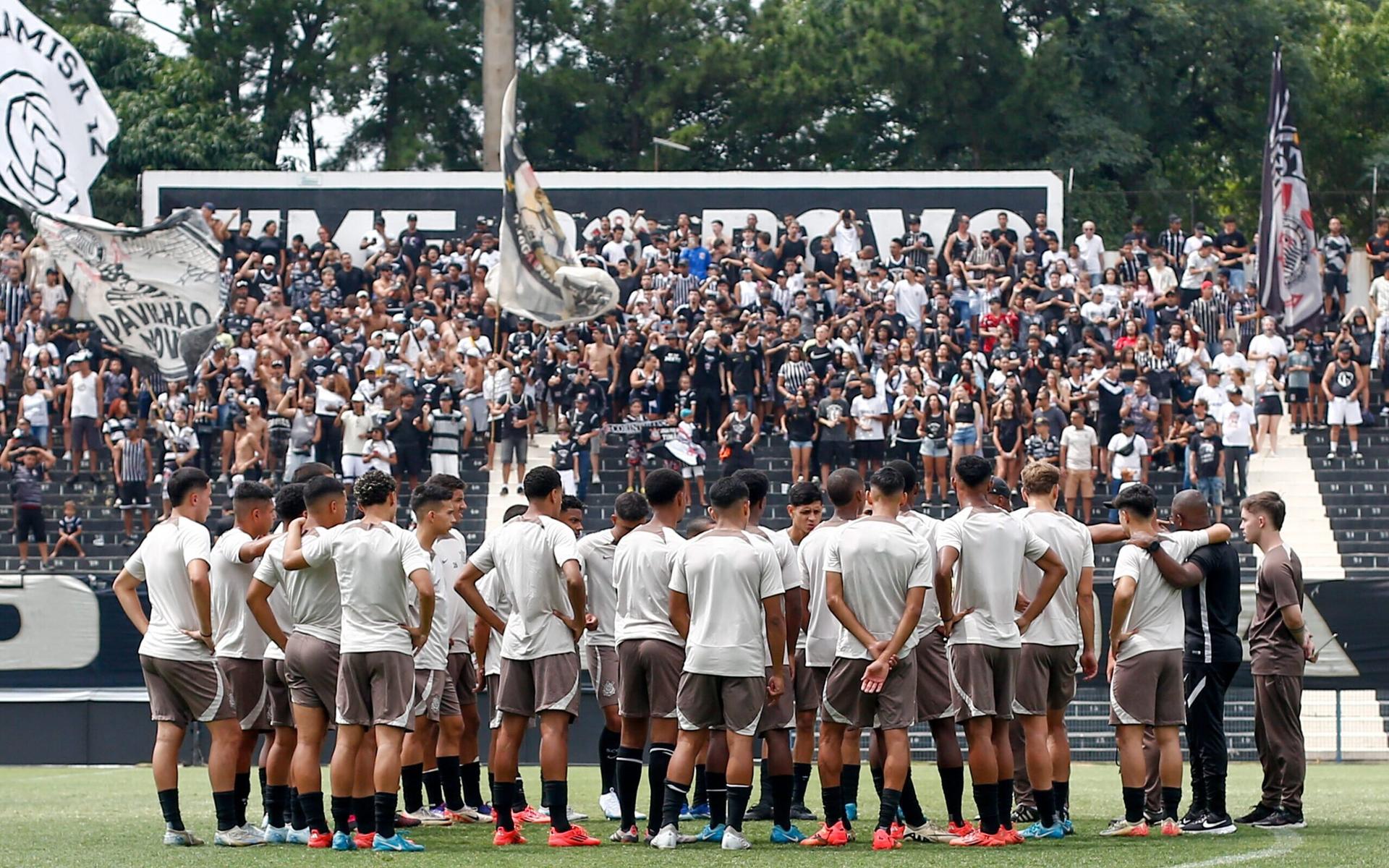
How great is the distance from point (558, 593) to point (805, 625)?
1.69 meters

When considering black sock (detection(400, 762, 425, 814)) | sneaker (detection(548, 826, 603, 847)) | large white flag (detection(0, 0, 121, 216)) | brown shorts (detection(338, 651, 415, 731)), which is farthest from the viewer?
large white flag (detection(0, 0, 121, 216))

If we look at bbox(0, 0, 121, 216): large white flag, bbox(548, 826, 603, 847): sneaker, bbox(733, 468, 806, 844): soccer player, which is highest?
bbox(0, 0, 121, 216): large white flag

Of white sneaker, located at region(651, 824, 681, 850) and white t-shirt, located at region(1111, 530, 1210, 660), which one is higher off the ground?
white t-shirt, located at region(1111, 530, 1210, 660)

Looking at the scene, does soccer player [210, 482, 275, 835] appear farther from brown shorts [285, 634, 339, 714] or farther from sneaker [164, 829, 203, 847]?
brown shorts [285, 634, 339, 714]

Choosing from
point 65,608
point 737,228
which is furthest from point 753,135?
point 65,608

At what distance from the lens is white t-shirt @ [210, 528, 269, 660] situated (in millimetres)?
10062

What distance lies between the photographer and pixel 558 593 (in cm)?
995

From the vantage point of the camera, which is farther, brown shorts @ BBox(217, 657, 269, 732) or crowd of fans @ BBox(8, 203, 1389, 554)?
crowd of fans @ BBox(8, 203, 1389, 554)

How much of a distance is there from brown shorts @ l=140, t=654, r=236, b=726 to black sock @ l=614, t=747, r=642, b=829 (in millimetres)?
2105

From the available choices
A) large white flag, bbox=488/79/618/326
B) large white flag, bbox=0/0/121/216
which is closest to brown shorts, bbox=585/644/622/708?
large white flag, bbox=488/79/618/326

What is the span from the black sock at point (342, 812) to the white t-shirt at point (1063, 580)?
366 centimetres

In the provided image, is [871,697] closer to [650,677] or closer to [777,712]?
[777,712]

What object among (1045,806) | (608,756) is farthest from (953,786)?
(608,756)

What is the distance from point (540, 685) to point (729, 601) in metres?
1.21
